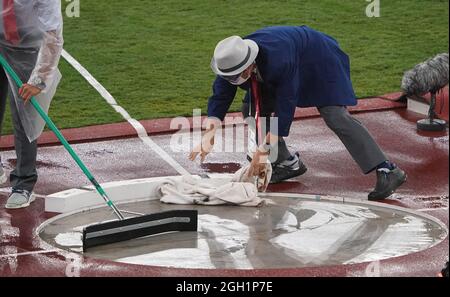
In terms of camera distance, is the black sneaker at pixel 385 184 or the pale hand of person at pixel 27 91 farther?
the black sneaker at pixel 385 184

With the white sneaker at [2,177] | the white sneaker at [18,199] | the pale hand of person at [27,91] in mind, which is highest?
the pale hand of person at [27,91]

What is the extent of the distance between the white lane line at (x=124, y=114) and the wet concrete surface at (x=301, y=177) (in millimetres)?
72

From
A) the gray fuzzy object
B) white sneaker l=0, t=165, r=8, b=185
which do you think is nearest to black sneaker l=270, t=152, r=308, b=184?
the gray fuzzy object

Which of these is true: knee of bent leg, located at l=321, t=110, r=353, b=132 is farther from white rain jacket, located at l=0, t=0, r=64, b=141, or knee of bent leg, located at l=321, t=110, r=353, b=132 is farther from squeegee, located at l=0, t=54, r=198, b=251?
white rain jacket, located at l=0, t=0, r=64, b=141

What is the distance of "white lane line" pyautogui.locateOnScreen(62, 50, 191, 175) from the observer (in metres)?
10.9

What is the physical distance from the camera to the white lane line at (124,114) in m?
10.9

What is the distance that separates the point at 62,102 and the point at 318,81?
4100 millimetres

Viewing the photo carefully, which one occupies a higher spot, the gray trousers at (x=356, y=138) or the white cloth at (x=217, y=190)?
the gray trousers at (x=356, y=138)

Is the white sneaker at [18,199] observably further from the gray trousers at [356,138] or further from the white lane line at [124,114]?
the gray trousers at [356,138]

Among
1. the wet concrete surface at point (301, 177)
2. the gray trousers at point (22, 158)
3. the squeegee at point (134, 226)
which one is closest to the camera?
the wet concrete surface at point (301, 177)

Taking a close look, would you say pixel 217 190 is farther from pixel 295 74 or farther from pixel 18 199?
pixel 18 199

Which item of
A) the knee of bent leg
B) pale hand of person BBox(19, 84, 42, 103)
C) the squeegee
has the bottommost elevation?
the squeegee

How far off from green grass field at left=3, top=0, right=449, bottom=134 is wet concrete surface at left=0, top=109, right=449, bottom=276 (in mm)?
1182

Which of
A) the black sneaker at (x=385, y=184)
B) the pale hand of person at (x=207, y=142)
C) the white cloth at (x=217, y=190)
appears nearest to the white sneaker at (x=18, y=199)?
the white cloth at (x=217, y=190)
